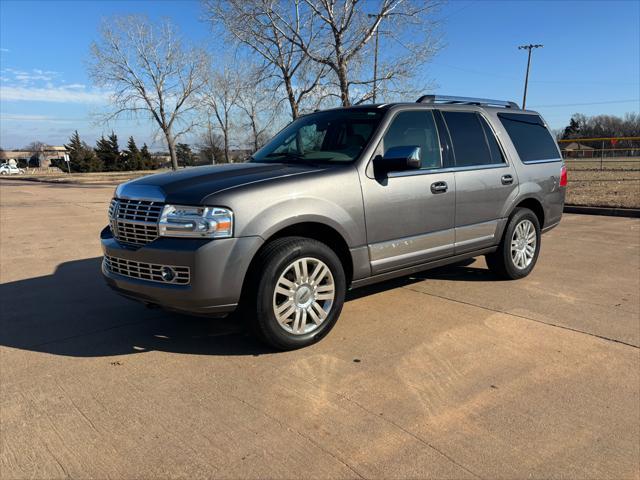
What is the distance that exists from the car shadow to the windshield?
156cm

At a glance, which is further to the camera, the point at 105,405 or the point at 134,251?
the point at 134,251

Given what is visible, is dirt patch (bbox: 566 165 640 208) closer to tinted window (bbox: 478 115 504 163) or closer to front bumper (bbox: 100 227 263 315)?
tinted window (bbox: 478 115 504 163)

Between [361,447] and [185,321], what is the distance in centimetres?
245

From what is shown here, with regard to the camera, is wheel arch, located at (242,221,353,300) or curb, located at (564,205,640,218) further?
curb, located at (564,205,640,218)

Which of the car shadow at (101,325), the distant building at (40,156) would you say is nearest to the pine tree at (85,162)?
the distant building at (40,156)

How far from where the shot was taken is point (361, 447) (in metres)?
2.58

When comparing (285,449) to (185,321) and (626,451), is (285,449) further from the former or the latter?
(185,321)

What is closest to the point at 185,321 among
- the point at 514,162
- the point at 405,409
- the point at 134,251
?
the point at 134,251

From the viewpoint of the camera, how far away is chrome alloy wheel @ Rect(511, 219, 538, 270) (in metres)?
5.60

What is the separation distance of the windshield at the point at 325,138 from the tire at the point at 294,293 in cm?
97

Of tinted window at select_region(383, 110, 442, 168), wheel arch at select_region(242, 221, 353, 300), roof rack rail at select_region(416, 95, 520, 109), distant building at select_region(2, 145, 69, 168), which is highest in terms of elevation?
distant building at select_region(2, 145, 69, 168)

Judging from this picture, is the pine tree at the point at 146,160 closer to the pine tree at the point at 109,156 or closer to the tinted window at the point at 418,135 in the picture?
the pine tree at the point at 109,156

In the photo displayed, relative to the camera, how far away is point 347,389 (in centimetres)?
318

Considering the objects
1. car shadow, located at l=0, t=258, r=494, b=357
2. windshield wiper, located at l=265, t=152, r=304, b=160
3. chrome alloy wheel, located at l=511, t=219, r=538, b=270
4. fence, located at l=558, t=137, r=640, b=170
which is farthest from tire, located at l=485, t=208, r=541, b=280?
fence, located at l=558, t=137, r=640, b=170
